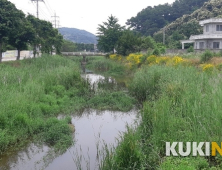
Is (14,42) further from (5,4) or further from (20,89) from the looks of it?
(20,89)

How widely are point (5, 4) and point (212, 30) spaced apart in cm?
2546

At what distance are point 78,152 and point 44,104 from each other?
3.72 meters

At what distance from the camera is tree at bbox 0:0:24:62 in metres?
18.1

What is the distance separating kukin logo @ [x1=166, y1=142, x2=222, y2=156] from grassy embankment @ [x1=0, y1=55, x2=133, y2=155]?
130 inches

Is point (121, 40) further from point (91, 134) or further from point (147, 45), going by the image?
point (91, 134)

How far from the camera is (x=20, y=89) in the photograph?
9719mm

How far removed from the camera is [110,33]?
36219 millimetres

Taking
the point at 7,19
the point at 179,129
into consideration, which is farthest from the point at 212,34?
the point at 179,129

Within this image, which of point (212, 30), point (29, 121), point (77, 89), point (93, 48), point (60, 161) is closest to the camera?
point (60, 161)

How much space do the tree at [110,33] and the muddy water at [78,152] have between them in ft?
91.3

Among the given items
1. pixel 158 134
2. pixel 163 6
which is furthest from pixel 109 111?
pixel 163 6

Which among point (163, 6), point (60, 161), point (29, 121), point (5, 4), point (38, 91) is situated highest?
point (163, 6)

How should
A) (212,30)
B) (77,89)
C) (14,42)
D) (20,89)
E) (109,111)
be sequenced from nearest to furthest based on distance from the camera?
(20,89) < (109,111) < (77,89) < (14,42) < (212,30)

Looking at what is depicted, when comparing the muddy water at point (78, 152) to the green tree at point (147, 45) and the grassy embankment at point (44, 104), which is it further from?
the green tree at point (147, 45)
